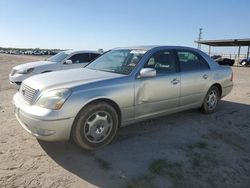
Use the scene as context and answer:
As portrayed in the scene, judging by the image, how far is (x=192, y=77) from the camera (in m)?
5.29

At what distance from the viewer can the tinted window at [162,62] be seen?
4660mm

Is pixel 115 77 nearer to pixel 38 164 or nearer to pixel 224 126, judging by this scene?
pixel 38 164

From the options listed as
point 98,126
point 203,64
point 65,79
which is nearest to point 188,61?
point 203,64

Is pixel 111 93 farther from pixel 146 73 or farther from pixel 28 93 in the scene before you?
pixel 28 93

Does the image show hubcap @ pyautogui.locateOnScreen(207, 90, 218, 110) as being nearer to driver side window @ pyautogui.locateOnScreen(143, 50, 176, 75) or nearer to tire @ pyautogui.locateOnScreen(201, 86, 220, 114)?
tire @ pyautogui.locateOnScreen(201, 86, 220, 114)

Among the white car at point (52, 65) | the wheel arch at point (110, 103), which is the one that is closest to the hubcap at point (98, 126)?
the wheel arch at point (110, 103)

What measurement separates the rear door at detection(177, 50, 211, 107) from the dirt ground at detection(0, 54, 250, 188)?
580 mm

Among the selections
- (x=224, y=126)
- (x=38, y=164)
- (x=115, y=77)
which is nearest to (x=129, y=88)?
(x=115, y=77)

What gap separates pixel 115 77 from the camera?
409 centimetres

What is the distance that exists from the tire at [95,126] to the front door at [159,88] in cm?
56

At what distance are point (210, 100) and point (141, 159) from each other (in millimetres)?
3096

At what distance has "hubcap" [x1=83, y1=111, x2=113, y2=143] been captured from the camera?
3.81m

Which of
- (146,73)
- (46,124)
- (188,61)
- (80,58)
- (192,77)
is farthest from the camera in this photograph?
(80,58)

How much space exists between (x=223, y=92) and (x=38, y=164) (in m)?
4.79
